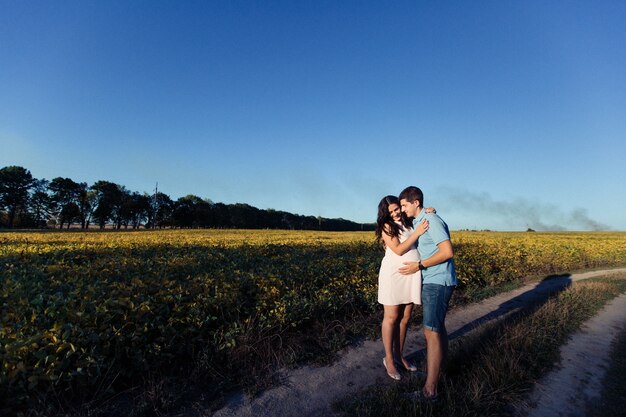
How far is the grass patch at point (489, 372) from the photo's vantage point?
3.19 metres

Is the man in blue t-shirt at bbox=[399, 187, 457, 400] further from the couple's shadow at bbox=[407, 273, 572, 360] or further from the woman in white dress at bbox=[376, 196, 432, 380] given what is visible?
the couple's shadow at bbox=[407, 273, 572, 360]

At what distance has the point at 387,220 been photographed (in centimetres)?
383

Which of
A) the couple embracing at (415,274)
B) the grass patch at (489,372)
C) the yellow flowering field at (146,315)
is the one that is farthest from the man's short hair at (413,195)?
the yellow flowering field at (146,315)

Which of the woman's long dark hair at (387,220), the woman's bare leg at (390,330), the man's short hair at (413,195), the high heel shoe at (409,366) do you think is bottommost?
the high heel shoe at (409,366)

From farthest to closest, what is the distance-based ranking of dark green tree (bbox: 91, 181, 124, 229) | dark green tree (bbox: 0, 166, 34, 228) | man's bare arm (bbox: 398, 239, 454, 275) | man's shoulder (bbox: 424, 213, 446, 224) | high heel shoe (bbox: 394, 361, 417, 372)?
1. dark green tree (bbox: 91, 181, 124, 229)
2. dark green tree (bbox: 0, 166, 34, 228)
3. high heel shoe (bbox: 394, 361, 417, 372)
4. man's shoulder (bbox: 424, 213, 446, 224)
5. man's bare arm (bbox: 398, 239, 454, 275)

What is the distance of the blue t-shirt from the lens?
3418 mm

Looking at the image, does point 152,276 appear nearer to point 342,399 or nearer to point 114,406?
point 114,406

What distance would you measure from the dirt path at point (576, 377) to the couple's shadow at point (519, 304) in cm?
149

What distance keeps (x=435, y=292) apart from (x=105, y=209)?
77708mm

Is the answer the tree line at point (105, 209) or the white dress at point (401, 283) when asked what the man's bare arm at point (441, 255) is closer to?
the white dress at point (401, 283)

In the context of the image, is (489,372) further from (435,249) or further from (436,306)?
(435,249)

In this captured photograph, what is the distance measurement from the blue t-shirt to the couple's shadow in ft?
6.30

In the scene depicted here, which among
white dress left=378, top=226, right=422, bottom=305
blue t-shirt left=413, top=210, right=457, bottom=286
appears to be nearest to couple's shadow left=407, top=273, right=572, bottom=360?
white dress left=378, top=226, right=422, bottom=305

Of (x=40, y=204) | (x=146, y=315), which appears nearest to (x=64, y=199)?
(x=40, y=204)
